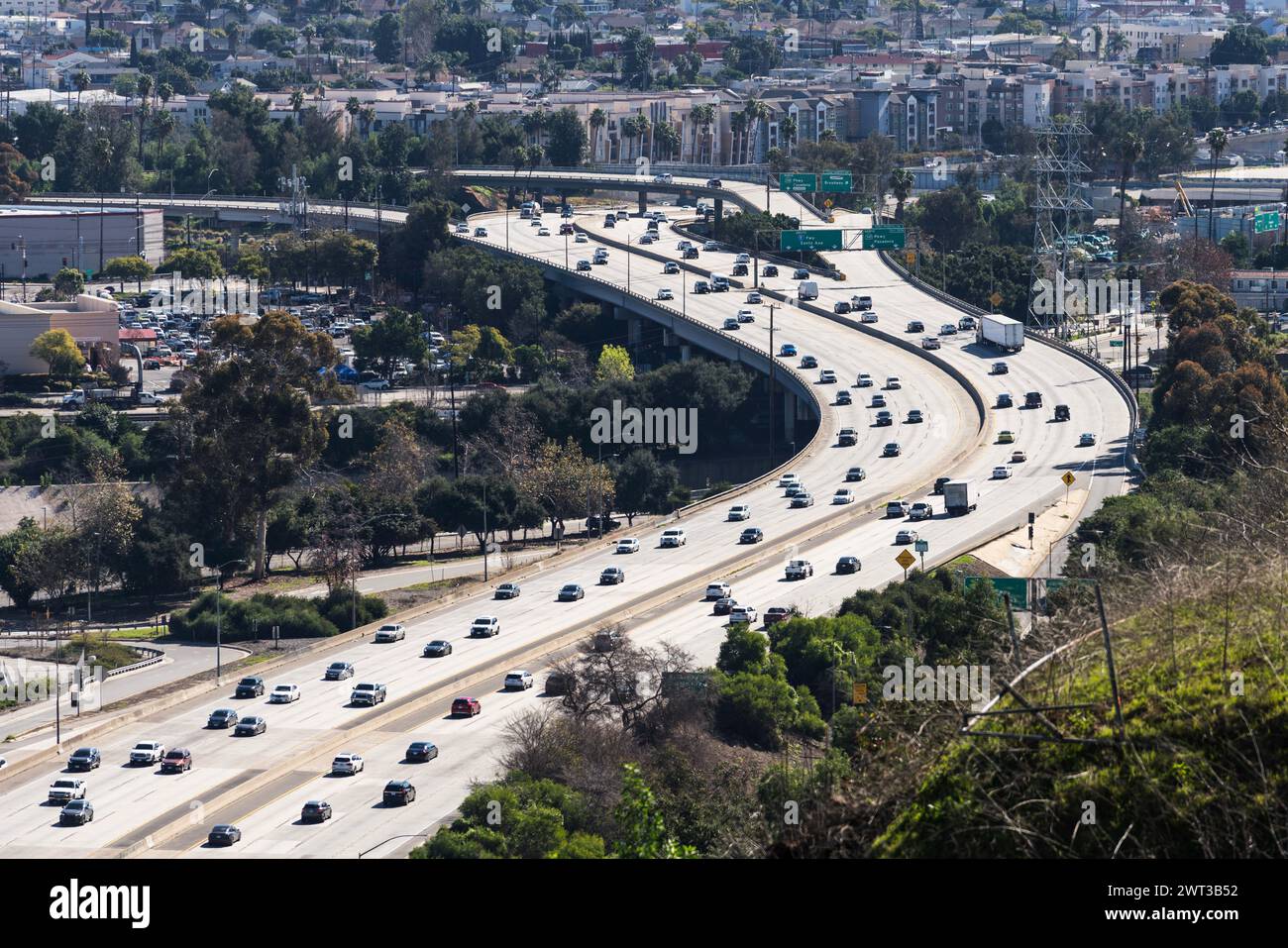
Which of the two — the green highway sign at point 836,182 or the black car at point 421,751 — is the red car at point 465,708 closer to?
the black car at point 421,751

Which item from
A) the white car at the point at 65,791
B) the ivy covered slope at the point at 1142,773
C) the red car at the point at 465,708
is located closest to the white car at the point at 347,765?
the red car at the point at 465,708

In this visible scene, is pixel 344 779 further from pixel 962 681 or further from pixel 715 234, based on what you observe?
pixel 715 234

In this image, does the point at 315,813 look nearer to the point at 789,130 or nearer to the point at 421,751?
Answer: the point at 421,751

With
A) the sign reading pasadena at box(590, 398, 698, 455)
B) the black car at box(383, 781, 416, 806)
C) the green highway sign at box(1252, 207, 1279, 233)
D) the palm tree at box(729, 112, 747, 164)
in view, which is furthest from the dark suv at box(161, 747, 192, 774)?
the palm tree at box(729, 112, 747, 164)

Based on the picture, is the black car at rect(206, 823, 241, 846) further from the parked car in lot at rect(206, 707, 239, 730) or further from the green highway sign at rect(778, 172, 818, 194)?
the green highway sign at rect(778, 172, 818, 194)

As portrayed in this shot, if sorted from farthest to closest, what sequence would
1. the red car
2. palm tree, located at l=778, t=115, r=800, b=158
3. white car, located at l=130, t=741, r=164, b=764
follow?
palm tree, located at l=778, t=115, r=800, b=158
the red car
white car, located at l=130, t=741, r=164, b=764
